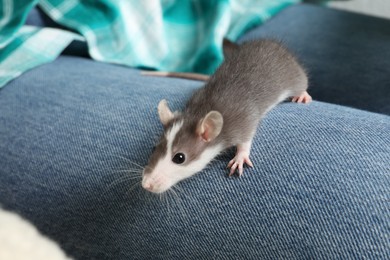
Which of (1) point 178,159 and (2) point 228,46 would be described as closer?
(1) point 178,159

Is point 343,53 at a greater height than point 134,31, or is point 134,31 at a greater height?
point 134,31

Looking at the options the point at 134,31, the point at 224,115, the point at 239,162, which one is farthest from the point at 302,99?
the point at 134,31

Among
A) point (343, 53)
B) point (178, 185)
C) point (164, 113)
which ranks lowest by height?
point (343, 53)

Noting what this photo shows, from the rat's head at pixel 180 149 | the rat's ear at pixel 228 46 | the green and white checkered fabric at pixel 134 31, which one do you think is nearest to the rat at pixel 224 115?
the rat's head at pixel 180 149

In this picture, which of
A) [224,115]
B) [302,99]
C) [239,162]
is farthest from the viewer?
[302,99]

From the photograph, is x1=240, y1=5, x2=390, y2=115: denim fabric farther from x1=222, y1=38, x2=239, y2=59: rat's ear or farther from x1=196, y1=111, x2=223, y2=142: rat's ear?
x1=196, y1=111, x2=223, y2=142: rat's ear

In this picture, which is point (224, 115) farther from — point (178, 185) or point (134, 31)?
point (134, 31)

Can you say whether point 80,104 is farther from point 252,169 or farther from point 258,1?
point 258,1

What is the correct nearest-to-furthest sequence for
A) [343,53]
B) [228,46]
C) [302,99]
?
[302,99], [228,46], [343,53]
